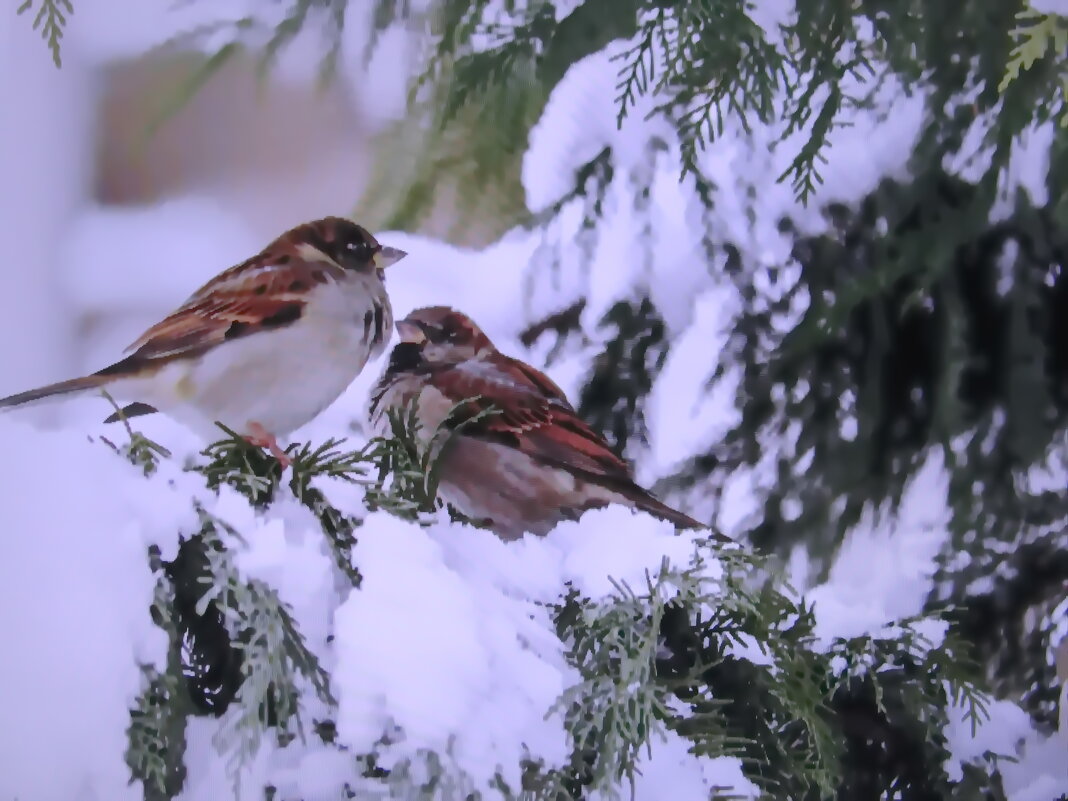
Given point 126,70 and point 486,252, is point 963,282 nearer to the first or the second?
point 486,252

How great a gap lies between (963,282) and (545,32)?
49 cm

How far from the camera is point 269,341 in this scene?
0.87 metres

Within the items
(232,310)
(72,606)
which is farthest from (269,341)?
(72,606)

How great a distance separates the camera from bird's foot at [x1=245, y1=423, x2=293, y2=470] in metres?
0.71

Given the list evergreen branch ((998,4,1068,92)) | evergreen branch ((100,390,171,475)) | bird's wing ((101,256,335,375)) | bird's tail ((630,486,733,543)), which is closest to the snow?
evergreen branch ((100,390,171,475))

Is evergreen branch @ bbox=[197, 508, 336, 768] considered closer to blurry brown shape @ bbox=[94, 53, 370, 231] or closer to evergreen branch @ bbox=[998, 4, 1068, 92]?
blurry brown shape @ bbox=[94, 53, 370, 231]

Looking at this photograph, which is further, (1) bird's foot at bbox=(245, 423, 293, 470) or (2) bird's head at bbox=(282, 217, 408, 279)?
(2) bird's head at bbox=(282, 217, 408, 279)

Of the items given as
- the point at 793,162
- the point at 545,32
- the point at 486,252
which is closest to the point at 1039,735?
the point at 793,162

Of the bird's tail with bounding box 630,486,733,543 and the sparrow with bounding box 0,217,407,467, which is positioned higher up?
the sparrow with bounding box 0,217,407,467

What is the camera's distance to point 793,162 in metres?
0.97

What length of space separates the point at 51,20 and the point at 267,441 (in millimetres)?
454

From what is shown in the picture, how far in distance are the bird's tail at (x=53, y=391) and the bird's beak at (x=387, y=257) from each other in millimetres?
264

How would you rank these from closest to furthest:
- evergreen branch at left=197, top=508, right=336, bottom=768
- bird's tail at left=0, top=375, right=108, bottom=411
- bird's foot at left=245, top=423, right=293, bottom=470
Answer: evergreen branch at left=197, top=508, right=336, bottom=768, bird's foot at left=245, top=423, right=293, bottom=470, bird's tail at left=0, top=375, right=108, bottom=411

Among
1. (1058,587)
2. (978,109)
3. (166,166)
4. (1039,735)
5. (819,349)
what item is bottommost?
(1039,735)
